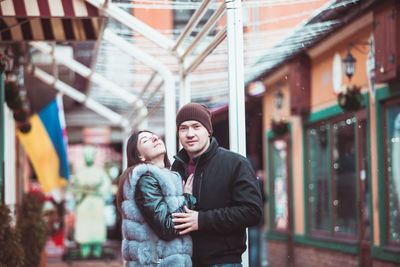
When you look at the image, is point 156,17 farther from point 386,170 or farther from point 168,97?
point 386,170

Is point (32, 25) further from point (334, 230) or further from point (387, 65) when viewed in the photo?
point (334, 230)

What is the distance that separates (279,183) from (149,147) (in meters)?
9.60

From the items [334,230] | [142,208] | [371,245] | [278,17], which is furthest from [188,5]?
[334,230]

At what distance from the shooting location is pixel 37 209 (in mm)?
8820

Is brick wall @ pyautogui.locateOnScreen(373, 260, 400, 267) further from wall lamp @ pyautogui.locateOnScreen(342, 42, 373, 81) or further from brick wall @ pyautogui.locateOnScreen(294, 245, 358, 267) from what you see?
wall lamp @ pyautogui.locateOnScreen(342, 42, 373, 81)

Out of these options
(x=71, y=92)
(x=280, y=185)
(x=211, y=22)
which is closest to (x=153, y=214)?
(x=211, y=22)

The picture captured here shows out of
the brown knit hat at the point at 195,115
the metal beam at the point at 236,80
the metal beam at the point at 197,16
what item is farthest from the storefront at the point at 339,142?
the brown knit hat at the point at 195,115

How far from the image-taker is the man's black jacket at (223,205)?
358 centimetres

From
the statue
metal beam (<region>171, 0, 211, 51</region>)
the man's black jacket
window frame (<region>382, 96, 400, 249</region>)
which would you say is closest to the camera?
the man's black jacket

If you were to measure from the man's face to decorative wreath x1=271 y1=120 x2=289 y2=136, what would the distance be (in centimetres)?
874

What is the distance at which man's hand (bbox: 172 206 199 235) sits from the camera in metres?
3.58

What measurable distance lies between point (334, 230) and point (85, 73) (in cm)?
424

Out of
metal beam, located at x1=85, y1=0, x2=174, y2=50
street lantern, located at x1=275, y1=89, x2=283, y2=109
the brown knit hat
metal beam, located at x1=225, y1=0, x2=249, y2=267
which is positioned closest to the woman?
the brown knit hat

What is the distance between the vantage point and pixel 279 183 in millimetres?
13266
